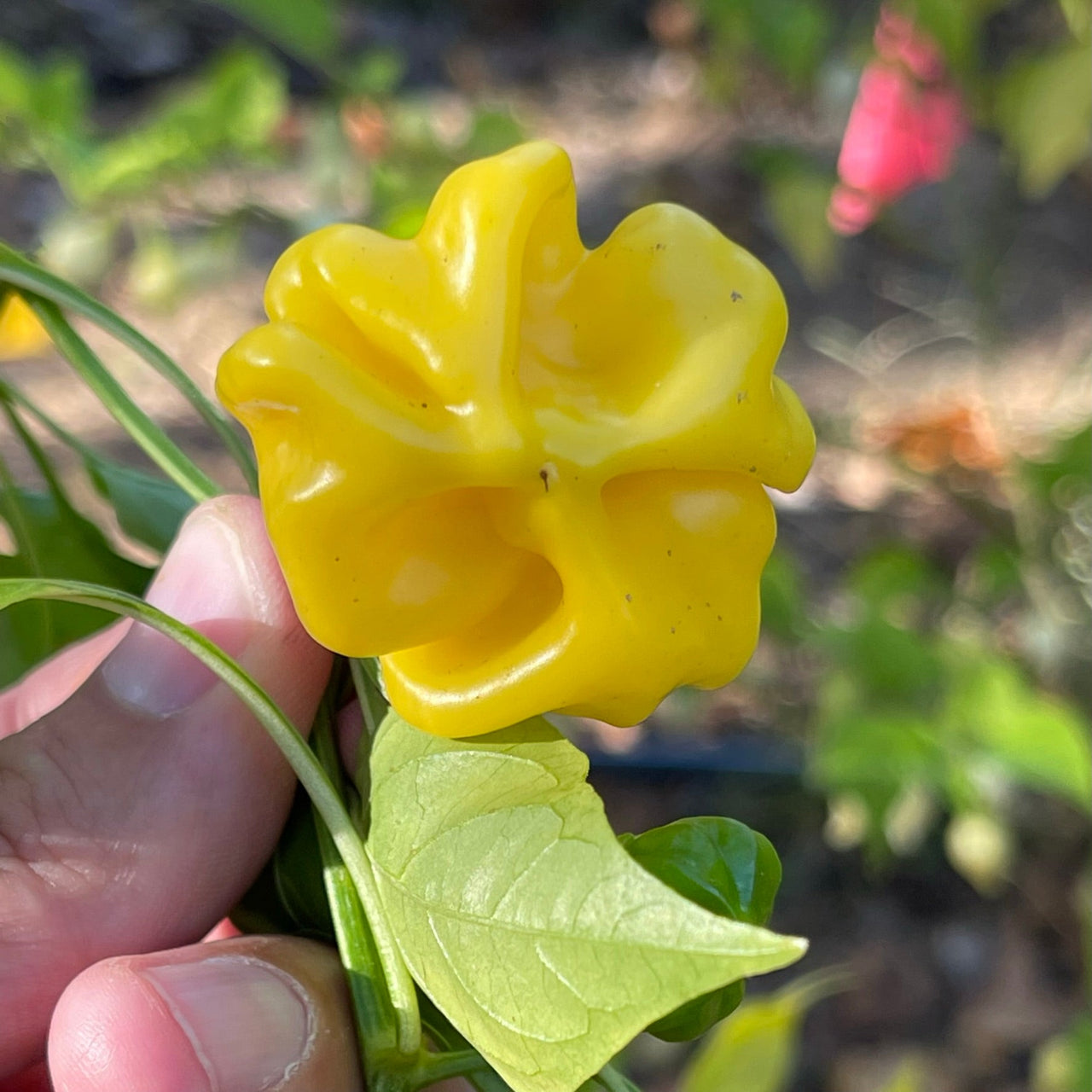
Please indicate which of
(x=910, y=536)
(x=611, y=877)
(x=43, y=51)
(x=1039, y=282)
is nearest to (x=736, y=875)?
(x=611, y=877)

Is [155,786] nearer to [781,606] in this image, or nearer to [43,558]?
[43,558]

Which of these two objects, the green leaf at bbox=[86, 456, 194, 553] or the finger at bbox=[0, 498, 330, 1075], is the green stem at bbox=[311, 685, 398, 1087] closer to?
the finger at bbox=[0, 498, 330, 1075]

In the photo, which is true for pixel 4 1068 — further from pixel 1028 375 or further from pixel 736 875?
pixel 1028 375

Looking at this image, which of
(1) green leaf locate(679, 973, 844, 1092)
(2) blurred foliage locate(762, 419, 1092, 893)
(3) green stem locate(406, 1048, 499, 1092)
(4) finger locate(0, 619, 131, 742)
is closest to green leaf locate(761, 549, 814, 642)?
(2) blurred foliage locate(762, 419, 1092, 893)

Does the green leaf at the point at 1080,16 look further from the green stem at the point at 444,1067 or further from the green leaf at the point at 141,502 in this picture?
the green stem at the point at 444,1067

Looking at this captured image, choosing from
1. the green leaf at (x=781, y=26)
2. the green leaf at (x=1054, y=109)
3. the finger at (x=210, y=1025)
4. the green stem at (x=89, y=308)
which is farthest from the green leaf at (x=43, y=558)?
the green leaf at (x=781, y=26)

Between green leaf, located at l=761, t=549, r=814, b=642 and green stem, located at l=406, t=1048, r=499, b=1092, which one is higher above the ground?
green stem, located at l=406, t=1048, r=499, b=1092

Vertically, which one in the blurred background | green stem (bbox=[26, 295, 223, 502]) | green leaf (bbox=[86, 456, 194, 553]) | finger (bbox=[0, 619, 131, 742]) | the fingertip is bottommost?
the blurred background
